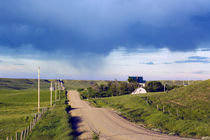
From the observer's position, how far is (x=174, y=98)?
49906 millimetres

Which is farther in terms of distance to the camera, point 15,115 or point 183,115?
point 15,115

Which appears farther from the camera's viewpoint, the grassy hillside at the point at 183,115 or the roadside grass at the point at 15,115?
the roadside grass at the point at 15,115

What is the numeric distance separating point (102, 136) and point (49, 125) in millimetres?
7713

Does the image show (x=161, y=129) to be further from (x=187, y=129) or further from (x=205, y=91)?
(x=205, y=91)

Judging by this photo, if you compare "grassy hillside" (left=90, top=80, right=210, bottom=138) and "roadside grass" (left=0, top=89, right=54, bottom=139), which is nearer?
"grassy hillside" (left=90, top=80, right=210, bottom=138)

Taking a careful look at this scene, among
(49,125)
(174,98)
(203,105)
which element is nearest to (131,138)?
(49,125)

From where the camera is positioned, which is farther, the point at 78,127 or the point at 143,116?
the point at 143,116

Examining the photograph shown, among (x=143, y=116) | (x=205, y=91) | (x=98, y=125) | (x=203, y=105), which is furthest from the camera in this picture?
(x=205, y=91)

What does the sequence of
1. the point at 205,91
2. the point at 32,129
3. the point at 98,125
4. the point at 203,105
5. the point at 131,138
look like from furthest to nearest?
the point at 205,91
the point at 203,105
the point at 98,125
the point at 32,129
the point at 131,138

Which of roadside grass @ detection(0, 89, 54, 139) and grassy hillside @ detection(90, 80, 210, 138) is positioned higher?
grassy hillside @ detection(90, 80, 210, 138)

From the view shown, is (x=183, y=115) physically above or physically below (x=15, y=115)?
above

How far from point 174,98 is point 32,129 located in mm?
33147

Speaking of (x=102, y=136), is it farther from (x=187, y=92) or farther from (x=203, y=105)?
(x=187, y=92)

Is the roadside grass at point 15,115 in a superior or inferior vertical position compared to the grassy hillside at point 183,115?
inferior
